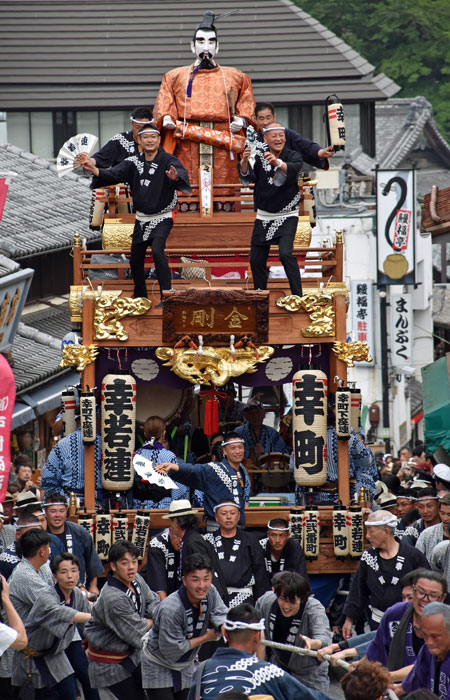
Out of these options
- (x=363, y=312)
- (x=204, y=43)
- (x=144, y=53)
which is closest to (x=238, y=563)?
(x=204, y=43)

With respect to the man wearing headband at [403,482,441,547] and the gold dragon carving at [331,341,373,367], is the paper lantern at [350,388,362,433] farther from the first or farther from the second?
the man wearing headband at [403,482,441,547]

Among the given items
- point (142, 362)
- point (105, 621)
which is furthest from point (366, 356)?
point (105, 621)

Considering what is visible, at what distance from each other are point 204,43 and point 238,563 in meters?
7.91

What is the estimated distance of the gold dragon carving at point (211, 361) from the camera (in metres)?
14.0

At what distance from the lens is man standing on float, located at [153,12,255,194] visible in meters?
16.8

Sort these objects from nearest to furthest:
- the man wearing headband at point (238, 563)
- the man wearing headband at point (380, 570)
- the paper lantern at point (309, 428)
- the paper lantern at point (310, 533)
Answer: the man wearing headband at point (380, 570)
the man wearing headband at point (238, 563)
the paper lantern at point (310, 533)
the paper lantern at point (309, 428)

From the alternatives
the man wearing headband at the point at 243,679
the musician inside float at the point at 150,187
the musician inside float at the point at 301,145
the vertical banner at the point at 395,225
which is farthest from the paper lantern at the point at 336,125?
the vertical banner at the point at 395,225

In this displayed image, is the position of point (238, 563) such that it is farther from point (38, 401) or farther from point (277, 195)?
point (38, 401)

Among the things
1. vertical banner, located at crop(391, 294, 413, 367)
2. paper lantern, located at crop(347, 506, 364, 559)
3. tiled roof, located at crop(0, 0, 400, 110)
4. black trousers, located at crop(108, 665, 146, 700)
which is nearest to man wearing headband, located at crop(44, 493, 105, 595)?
black trousers, located at crop(108, 665, 146, 700)

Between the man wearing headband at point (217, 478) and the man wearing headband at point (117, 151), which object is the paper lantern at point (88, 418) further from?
the man wearing headband at point (117, 151)

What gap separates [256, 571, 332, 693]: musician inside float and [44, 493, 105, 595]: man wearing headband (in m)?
1.97

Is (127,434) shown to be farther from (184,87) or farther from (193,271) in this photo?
(184,87)

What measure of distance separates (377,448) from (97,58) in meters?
18.4

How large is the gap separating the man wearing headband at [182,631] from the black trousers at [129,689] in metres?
0.29
